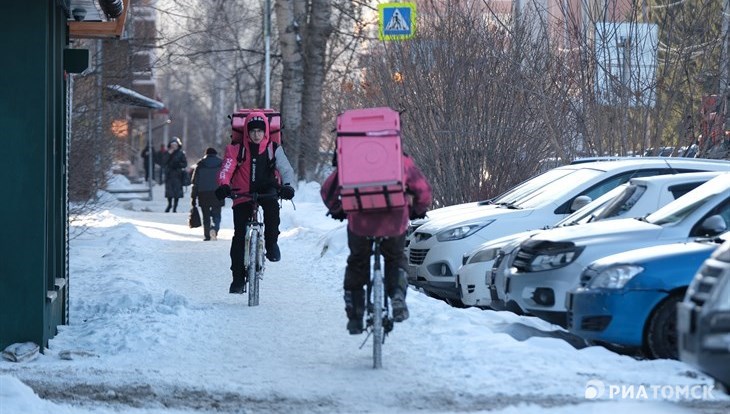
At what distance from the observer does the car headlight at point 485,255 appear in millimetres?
13422

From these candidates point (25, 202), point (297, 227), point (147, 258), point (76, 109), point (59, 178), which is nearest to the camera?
point (25, 202)

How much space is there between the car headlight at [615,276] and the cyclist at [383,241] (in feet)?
4.29

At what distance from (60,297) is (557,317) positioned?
4.26 meters

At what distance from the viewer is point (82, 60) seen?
43.2ft

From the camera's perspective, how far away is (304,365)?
984cm

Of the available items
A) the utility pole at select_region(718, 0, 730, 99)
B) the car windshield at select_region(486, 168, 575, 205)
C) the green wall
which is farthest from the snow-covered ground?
the utility pole at select_region(718, 0, 730, 99)

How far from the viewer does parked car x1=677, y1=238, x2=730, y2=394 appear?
7203 millimetres

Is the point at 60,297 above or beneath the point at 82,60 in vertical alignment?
beneath

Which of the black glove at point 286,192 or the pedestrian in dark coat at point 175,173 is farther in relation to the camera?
the pedestrian in dark coat at point 175,173

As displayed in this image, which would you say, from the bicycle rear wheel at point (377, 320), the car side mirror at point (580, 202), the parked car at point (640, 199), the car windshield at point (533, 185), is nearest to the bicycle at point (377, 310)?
the bicycle rear wheel at point (377, 320)

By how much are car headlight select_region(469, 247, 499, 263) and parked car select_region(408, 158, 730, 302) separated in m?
0.98

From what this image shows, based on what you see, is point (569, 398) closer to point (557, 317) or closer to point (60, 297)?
point (557, 317)

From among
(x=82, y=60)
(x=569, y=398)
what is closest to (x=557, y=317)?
(x=569, y=398)

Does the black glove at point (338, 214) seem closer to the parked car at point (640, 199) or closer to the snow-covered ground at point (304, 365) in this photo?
the snow-covered ground at point (304, 365)
